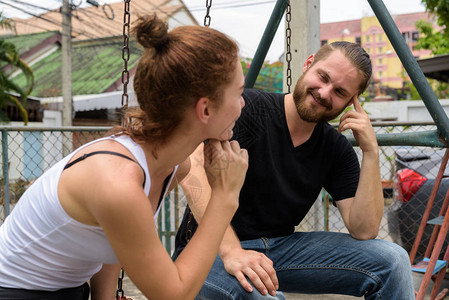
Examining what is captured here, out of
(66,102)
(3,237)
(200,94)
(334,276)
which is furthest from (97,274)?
(66,102)

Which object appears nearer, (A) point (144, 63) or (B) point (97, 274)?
(A) point (144, 63)

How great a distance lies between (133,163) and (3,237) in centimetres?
51

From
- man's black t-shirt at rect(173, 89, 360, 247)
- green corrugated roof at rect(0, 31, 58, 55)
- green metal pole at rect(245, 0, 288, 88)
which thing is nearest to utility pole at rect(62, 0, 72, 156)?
green corrugated roof at rect(0, 31, 58, 55)

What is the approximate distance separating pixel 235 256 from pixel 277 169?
492 mm

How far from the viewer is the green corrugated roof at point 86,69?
19422 millimetres

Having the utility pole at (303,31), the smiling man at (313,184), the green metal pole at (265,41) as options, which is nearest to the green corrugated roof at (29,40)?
the utility pole at (303,31)

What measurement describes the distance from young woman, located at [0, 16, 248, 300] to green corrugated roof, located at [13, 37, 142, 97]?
17337 mm

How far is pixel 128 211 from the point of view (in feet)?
3.94

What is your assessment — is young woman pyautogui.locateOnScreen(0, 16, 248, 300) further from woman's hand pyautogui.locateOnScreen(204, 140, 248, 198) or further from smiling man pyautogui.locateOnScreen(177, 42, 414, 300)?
smiling man pyautogui.locateOnScreen(177, 42, 414, 300)

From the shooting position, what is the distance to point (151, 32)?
131 cm

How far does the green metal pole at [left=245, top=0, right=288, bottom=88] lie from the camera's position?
2828 mm

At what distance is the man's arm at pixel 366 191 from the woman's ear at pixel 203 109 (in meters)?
0.96

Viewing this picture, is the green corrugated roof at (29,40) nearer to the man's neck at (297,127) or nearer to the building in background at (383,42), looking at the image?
the man's neck at (297,127)

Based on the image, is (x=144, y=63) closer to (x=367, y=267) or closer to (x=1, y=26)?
(x=367, y=267)
